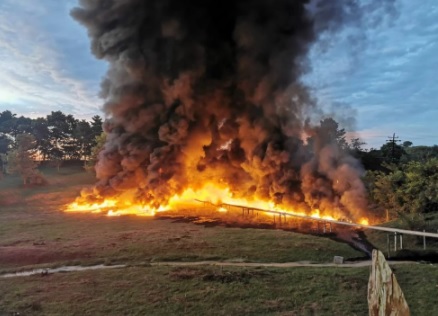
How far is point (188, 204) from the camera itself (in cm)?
5472

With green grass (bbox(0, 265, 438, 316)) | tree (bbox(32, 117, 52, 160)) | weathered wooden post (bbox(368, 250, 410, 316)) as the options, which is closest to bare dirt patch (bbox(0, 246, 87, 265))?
green grass (bbox(0, 265, 438, 316))

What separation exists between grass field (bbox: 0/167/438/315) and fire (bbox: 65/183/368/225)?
1292 centimetres

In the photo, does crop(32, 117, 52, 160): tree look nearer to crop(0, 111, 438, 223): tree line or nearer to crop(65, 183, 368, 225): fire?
crop(0, 111, 438, 223): tree line

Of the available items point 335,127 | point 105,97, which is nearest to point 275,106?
point 335,127

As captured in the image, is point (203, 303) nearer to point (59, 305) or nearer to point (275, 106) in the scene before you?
point (59, 305)

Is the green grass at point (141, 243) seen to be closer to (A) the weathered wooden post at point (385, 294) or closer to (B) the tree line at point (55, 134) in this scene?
(A) the weathered wooden post at point (385, 294)

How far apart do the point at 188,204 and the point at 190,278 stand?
33.6m

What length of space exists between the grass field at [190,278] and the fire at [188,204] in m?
12.9

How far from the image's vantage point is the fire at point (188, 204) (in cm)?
4850

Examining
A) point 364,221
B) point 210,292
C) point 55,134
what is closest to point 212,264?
point 210,292

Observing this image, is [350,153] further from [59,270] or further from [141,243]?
[59,270]

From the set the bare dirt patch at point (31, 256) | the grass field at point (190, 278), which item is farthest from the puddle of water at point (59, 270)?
the bare dirt patch at point (31, 256)

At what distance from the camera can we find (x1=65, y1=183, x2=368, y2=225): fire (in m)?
48.5

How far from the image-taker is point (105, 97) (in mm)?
54281
